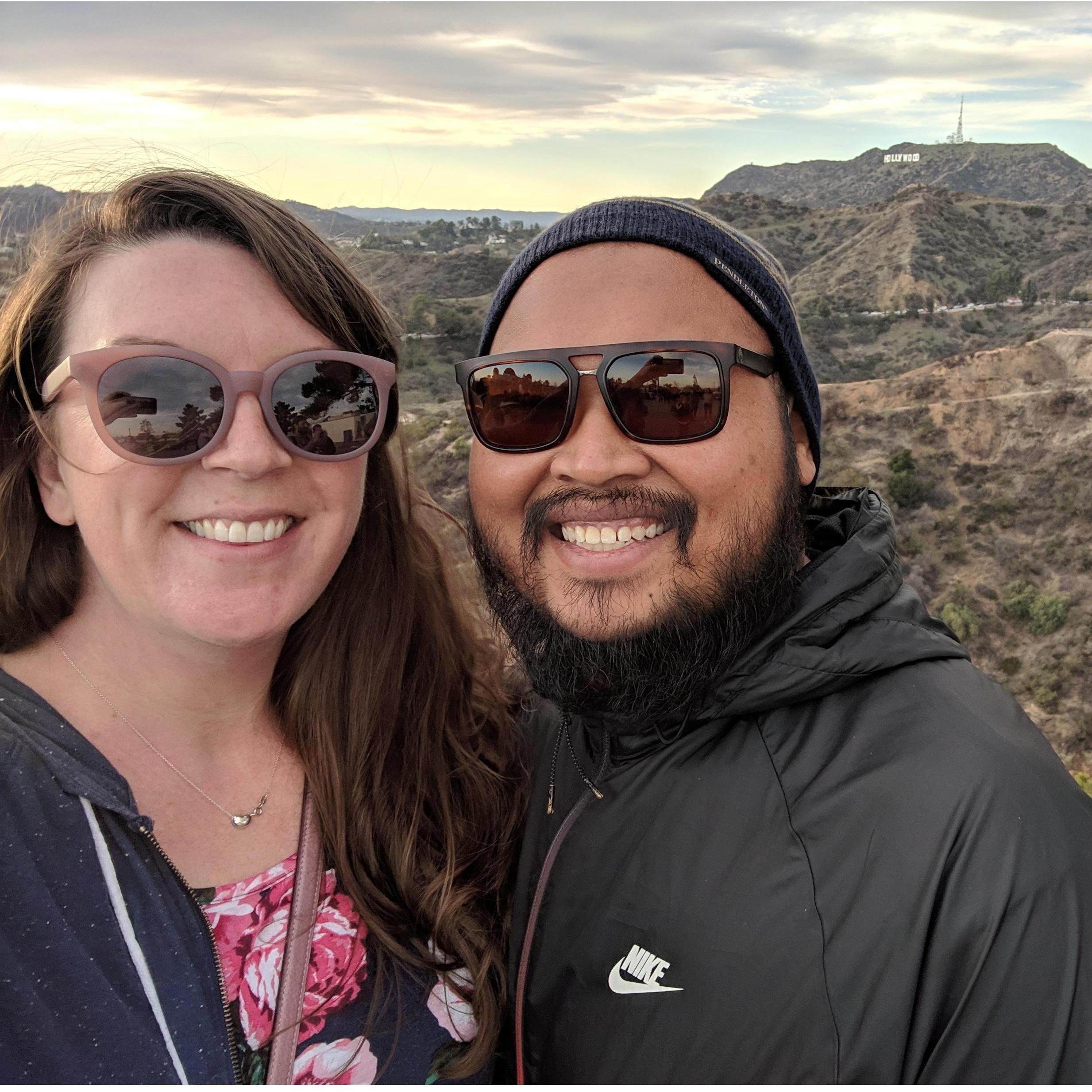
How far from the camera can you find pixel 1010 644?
65.2 feet

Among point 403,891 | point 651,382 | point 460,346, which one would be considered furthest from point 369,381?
point 460,346

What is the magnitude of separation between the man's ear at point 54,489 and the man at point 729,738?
0.94 metres

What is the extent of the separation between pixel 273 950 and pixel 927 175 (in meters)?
92.6

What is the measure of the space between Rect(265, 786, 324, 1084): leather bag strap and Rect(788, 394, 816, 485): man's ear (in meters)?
1.50

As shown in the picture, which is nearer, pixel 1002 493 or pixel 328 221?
pixel 328 221

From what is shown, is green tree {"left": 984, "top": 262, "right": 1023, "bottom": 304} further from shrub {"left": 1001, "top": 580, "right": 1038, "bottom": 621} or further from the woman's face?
the woman's face

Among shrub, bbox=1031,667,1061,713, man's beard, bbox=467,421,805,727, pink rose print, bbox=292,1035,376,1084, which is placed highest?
man's beard, bbox=467,421,805,727

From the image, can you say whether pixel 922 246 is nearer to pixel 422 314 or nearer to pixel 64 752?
pixel 422 314

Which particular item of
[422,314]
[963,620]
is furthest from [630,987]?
[422,314]

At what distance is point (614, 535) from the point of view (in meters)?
2.01

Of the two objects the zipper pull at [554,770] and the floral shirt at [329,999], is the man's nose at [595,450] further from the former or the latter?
the floral shirt at [329,999]

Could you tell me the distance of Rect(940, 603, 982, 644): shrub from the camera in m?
19.7

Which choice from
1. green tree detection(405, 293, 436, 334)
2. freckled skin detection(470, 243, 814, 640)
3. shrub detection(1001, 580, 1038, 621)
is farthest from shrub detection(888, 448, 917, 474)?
freckled skin detection(470, 243, 814, 640)

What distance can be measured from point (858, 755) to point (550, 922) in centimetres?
78
